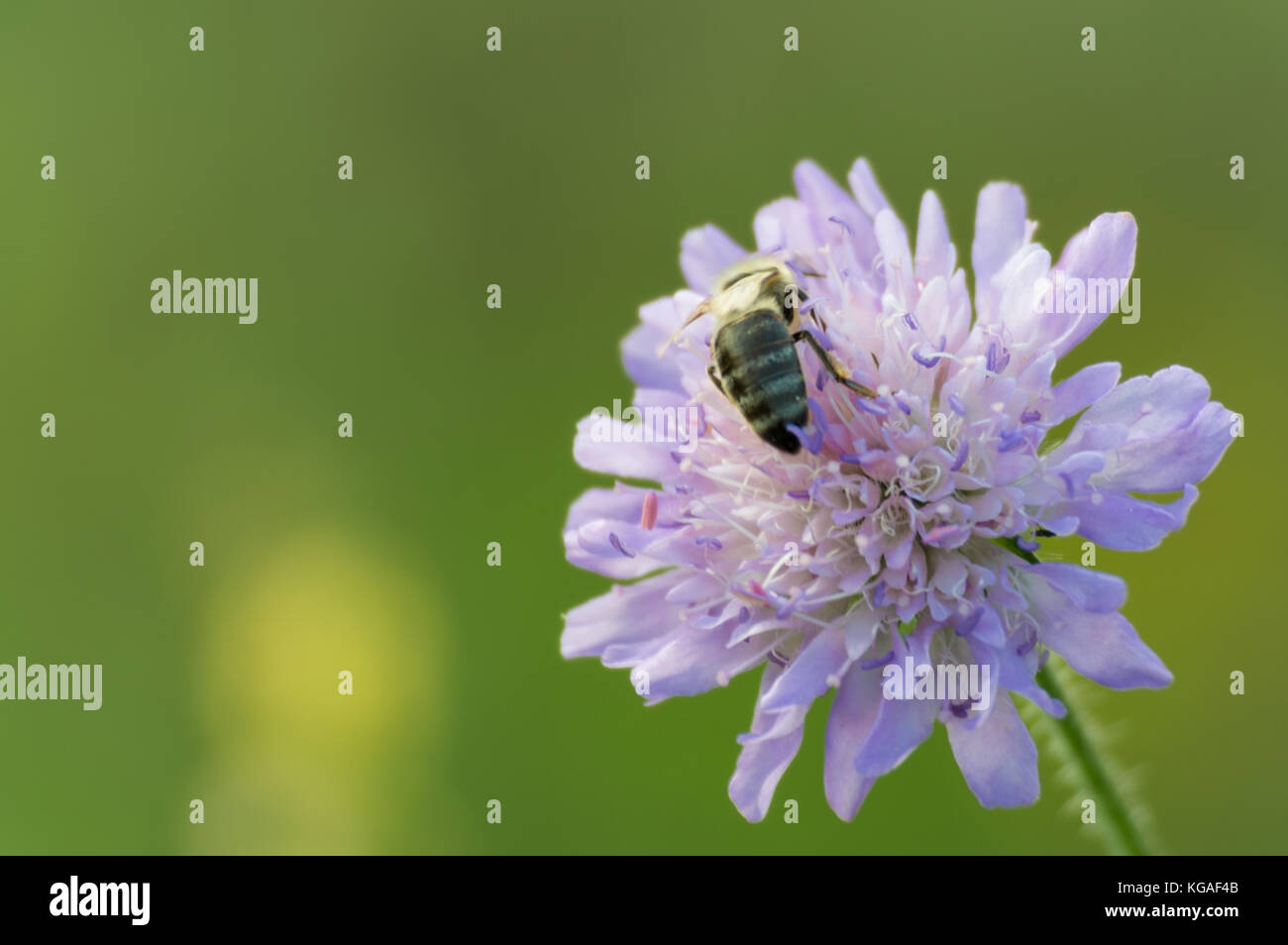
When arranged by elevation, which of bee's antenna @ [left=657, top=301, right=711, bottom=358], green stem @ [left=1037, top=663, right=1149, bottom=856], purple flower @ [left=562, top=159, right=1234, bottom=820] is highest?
bee's antenna @ [left=657, top=301, right=711, bottom=358]

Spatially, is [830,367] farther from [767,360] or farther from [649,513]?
[649,513]

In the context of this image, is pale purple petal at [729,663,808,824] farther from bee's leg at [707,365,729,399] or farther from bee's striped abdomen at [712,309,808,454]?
bee's leg at [707,365,729,399]

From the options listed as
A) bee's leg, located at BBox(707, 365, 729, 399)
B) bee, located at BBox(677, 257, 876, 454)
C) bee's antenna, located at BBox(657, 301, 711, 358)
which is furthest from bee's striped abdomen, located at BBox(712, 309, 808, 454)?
bee's antenna, located at BBox(657, 301, 711, 358)

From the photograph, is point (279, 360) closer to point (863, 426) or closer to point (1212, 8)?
point (863, 426)

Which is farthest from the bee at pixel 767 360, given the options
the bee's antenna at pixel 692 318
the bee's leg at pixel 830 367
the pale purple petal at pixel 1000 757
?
the pale purple petal at pixel 1000 757

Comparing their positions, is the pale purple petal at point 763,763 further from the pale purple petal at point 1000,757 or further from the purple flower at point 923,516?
the pale purple petal at point 1000,757

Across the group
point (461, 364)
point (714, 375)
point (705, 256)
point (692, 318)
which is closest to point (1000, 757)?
point (714, 375)

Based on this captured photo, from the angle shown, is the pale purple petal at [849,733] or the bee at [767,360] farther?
the pale purple petal at [849,733]
